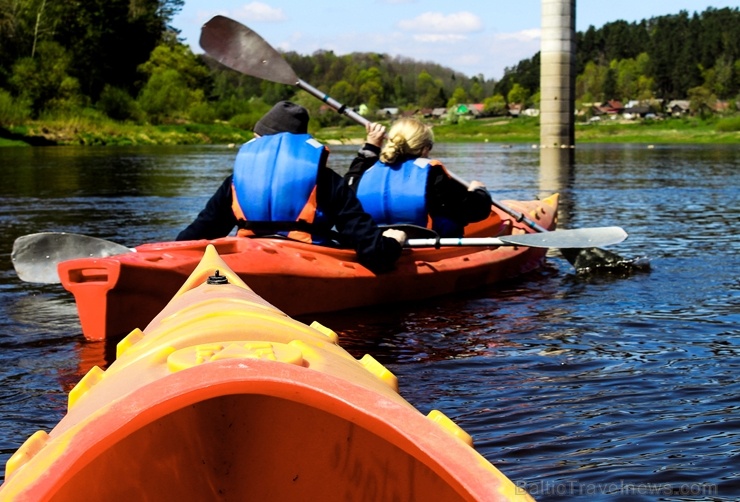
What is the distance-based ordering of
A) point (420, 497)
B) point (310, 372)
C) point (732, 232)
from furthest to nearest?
point (732, 232) → point (420, 497) → point (310, 372)

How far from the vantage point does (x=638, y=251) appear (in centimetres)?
911

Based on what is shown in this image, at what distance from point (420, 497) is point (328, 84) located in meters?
150

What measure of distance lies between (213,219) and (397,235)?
3.79 feet

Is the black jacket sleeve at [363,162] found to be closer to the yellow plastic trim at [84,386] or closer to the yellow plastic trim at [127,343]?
the yellow plastic trim at [127,343]

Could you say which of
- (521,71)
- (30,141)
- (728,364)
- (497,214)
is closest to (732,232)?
(497,214)

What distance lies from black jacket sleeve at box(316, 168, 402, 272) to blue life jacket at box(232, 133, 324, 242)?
8 centimetres

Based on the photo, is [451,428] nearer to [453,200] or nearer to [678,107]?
[453,200]

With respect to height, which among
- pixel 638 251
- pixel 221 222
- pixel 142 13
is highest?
pixel 142 13

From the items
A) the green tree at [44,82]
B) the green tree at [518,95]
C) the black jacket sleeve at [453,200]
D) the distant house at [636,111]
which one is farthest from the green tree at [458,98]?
the black jacket sleeve at [453,200]

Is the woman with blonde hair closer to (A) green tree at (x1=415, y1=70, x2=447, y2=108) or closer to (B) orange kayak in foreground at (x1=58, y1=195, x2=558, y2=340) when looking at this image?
(B) orange kayak in foreground at (x1=58, y1=195, x2=558, y2=340)

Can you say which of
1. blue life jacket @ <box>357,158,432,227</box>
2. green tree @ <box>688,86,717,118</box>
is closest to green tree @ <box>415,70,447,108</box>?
green tree @ <box>688,86,717,118</box>

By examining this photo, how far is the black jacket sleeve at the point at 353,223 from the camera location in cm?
588

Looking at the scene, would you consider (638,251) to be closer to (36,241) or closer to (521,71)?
(36,241)

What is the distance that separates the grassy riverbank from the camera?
45.5 m
